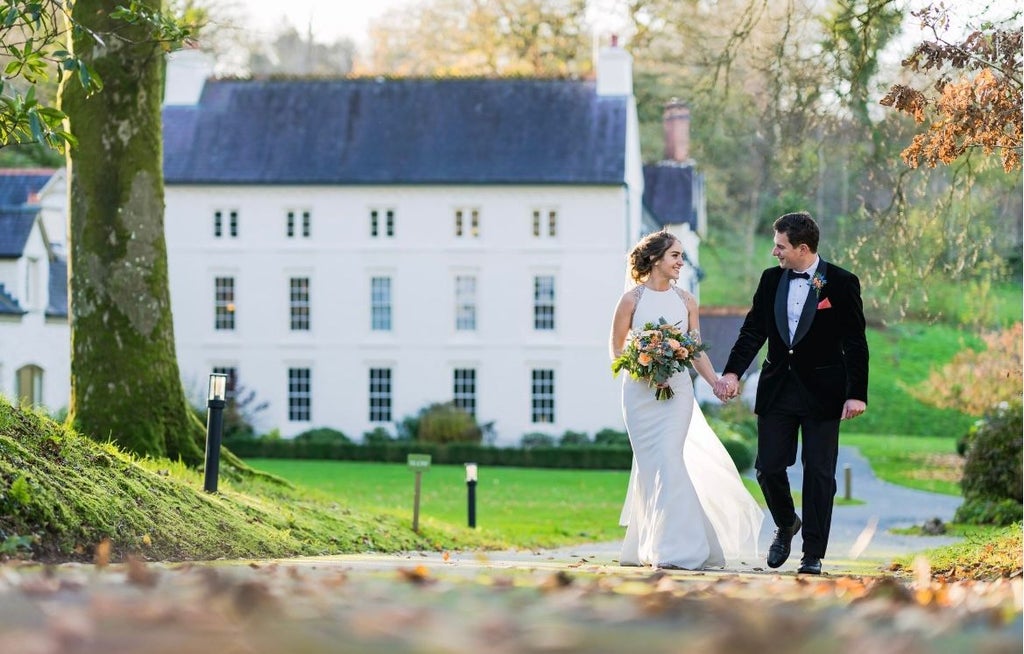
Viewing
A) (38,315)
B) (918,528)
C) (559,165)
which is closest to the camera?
(918,528)

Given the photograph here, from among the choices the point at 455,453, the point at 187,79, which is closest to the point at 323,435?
the point at 455,453

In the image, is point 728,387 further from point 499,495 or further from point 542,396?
point 542,396

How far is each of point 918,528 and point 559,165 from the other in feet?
80.6

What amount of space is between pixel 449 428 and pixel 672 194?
15.2m

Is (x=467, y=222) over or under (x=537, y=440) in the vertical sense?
over

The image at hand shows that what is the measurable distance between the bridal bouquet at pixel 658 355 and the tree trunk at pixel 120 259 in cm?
610

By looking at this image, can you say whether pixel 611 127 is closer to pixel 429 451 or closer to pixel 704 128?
pixel 429 451

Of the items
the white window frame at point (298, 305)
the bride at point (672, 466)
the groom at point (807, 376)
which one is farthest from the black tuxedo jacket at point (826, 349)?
the white window frame at point (298, 305)

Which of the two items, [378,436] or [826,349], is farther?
[378,436]

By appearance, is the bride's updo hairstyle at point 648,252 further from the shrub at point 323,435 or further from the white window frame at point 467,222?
the white window frame at point 467,222

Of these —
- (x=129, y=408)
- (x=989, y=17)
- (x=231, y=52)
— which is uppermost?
(x=231, y=52)

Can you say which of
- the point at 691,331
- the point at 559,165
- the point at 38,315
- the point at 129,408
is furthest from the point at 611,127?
the point at 691,331

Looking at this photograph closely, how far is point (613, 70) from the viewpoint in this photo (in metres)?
45.8

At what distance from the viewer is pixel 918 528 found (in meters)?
22.1
